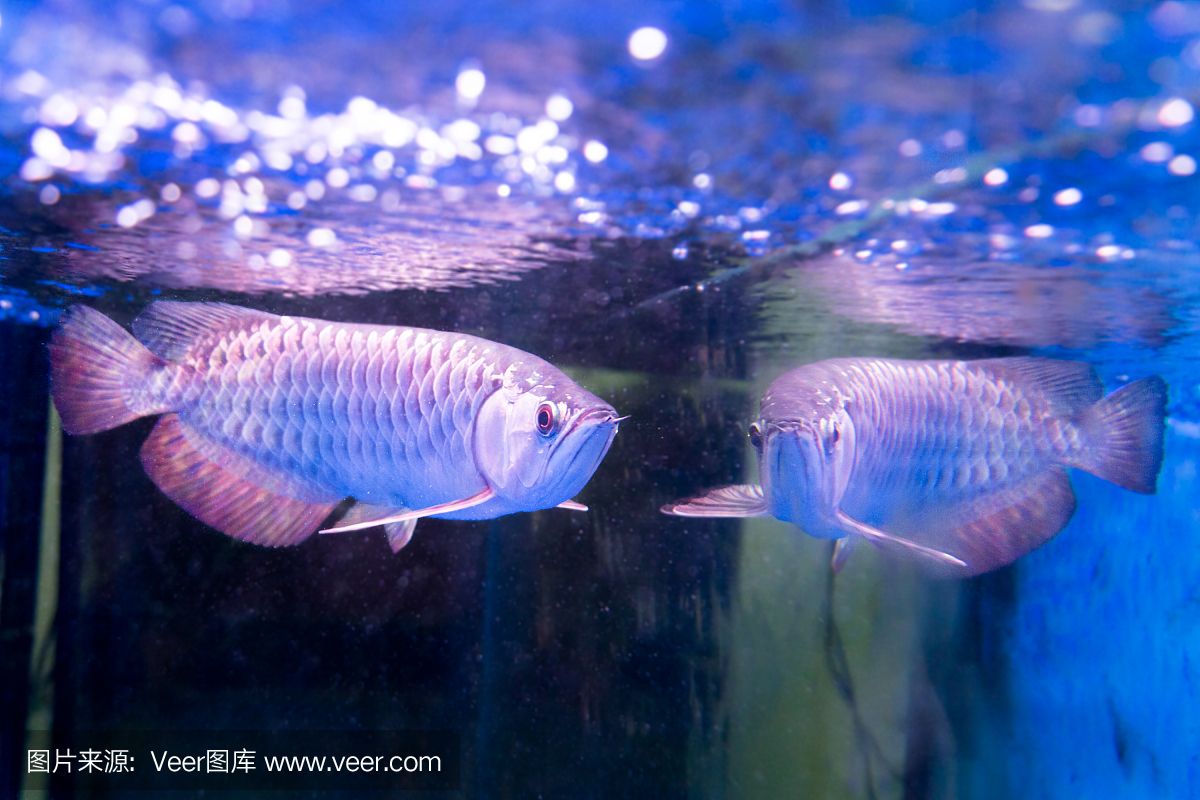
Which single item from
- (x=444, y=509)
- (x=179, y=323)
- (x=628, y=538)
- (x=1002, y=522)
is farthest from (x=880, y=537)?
(x=179, y=323)

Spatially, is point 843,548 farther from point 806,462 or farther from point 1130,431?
point 1130,431

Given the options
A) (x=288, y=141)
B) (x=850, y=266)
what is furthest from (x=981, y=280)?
(x=288, y=141)

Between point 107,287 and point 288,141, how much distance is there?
14.3 ft

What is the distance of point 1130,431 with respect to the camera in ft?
13.8

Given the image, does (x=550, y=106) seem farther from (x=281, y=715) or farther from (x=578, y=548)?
(x=281, y=715)

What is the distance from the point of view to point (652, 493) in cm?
637

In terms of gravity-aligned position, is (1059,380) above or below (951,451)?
above

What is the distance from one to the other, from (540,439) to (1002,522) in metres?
3.08

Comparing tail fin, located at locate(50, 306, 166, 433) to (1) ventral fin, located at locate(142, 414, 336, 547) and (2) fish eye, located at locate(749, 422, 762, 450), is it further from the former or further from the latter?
(2) fish eye, located at locate(749, 422, 762, 450)

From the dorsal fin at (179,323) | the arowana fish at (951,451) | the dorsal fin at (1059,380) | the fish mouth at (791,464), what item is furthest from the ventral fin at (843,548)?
the dorsal fin at (179,323)

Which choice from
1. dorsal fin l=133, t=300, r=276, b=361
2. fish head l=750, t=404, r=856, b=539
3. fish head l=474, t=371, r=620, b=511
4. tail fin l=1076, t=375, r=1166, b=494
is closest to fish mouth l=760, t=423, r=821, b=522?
fish head l=750, t=404, r=856, b=539

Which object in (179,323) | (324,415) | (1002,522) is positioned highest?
(179,323)

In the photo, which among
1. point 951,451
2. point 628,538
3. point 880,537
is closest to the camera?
point 880,537

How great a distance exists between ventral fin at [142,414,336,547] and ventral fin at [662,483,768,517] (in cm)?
191
